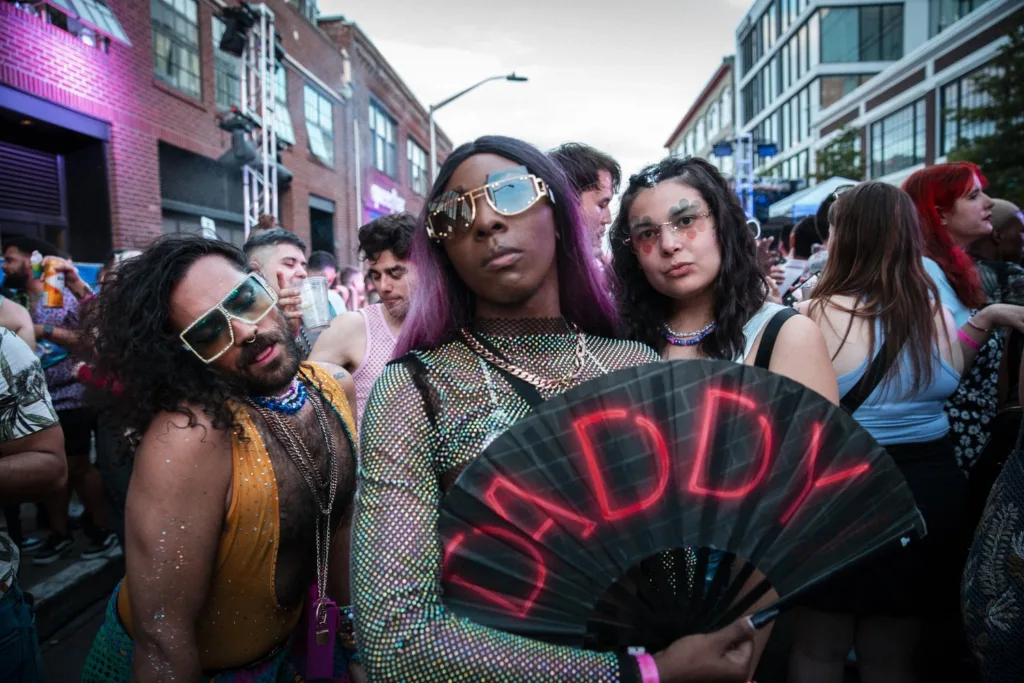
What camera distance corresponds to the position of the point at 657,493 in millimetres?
1028

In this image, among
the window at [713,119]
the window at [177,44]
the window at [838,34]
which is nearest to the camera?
the window at [177,44]

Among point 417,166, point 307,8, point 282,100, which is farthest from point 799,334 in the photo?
point 417,166

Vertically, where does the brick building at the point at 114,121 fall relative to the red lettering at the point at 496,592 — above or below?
above

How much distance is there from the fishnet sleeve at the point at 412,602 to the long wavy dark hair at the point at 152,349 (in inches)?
29.5

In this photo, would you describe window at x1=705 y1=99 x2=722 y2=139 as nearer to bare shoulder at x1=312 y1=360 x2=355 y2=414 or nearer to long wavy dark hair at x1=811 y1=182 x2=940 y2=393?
long wavy dark hair at x1=811 y1=182 x2=940 y2=393

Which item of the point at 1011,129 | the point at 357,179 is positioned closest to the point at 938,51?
the point at 1011,129

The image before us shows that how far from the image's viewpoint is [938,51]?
26344 mm

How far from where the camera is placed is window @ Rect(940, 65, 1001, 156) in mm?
23422

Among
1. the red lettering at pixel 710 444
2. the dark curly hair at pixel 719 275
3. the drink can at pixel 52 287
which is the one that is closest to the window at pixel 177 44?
the drink can at pixel 52 287

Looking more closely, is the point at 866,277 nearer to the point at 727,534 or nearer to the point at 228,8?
the point at 727,534

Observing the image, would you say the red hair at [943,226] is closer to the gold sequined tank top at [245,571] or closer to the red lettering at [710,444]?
the red lettering at [710,444]

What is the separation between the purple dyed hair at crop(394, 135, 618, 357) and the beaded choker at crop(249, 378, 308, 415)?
2.16 ft

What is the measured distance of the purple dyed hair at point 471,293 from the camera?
4.53 ft

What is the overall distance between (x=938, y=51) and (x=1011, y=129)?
14085 mm
